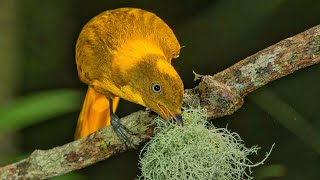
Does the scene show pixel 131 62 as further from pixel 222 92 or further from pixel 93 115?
pixel 93 115

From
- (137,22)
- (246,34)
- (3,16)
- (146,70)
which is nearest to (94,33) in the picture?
(137,22)

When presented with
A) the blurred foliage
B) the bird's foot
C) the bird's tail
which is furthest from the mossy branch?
the bird's tail

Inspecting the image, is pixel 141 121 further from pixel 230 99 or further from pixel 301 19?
pixel 301 19

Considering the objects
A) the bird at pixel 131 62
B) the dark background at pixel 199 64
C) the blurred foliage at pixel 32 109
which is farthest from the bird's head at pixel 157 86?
the dark background at pixel 199 64

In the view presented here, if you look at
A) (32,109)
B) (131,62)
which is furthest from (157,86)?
(32,109)

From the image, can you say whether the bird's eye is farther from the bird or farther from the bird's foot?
the bird's foot
